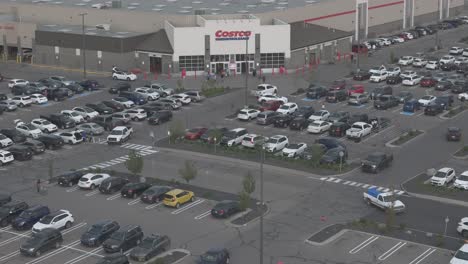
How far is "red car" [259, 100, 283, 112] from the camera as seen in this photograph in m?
73.6

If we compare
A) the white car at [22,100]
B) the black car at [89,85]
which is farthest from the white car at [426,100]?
the white car at [22,100]

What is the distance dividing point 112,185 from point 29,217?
702 cm

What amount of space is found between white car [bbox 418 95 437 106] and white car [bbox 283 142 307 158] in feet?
62.1

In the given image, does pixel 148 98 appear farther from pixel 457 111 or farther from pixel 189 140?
pixel 457 111

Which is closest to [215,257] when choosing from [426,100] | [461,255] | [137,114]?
[461,255]

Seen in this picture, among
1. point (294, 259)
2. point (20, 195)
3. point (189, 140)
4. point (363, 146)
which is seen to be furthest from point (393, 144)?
point (20, 195)

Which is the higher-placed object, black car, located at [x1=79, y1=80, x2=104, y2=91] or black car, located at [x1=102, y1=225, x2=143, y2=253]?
black car, located at [x1=79, y1=80, x2=104, y2=91]

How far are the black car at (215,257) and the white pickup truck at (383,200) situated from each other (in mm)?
11479

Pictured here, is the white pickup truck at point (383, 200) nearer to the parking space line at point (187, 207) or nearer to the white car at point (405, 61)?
the parking space line at point (187, 207)

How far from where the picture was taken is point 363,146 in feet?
207

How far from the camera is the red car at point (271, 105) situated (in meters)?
73.6

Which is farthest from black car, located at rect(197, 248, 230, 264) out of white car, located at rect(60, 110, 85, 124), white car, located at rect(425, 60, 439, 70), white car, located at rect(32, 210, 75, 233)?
white car, located at rect(425, 60, 439, 70)

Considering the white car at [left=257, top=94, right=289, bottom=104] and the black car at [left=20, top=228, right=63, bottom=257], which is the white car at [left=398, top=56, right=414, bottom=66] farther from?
the black car at [left=20, top=228, right=63, bottom=257]

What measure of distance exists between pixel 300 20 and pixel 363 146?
38.7m
